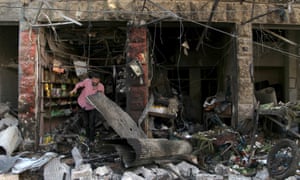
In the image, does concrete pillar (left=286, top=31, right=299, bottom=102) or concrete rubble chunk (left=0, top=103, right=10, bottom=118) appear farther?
concrete pillar (left=286, top=31, right=299, bottom=102)

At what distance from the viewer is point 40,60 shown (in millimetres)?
7938

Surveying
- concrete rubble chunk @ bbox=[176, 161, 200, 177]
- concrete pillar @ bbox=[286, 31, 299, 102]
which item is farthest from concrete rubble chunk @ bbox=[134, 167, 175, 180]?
concrete pillar @ bbox=[286, 31, 299, 102]

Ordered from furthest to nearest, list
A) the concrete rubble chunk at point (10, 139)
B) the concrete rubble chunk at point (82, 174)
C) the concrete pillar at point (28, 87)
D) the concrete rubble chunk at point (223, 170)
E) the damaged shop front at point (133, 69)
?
the damaged shop front at point (133, 69), the concrete pillar at point (28, 87), the concrete rubble chunk at point (10, 139), the concrete rubble chunk at point (223, 170), the concrete rubble chunk at point (82, 174)

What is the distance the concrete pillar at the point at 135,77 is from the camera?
25.5 ft

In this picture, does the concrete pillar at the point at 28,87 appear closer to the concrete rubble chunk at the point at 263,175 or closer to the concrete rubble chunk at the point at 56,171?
the concrete rubble chunk at the point at 56,171

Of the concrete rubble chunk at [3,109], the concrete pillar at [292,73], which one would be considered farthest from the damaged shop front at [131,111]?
the concrete pillar at [292,73]

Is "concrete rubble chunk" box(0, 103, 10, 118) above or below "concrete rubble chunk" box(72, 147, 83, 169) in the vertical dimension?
above

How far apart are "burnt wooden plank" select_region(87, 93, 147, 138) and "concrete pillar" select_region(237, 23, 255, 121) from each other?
122 inches

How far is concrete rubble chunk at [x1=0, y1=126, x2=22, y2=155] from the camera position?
22.9 ft

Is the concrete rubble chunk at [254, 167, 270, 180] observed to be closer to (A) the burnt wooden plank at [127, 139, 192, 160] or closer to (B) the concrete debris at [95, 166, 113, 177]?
(A) the burnt wooden plank at [127, 139, 192, 160]

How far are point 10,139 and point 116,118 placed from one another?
2929 mm

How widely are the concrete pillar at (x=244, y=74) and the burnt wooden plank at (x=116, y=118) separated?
309 cm

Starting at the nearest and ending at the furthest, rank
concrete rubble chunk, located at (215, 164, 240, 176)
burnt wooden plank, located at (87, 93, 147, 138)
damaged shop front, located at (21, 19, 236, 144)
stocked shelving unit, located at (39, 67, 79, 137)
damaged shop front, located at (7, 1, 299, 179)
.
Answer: damaged shop front, located at (7, 1, 299, 179) < concrete rubble chunk, located at (215, 164, 240, 176) < burnt wooden plank, located at (87, 93, 147, 138) < damaged shop front, located at (21, 19, 236, 144) < stocked shelving unit, located at (39, 67, 79, 137)

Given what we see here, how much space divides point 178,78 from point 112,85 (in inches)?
111
